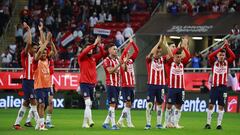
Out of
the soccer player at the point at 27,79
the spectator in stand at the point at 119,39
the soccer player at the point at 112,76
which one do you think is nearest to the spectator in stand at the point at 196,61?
the spectator in stand at the point at 119,39

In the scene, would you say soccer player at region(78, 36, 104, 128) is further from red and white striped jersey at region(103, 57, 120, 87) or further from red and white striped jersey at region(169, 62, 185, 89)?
red and white striped jersey at region(169, 62, 185, 89)

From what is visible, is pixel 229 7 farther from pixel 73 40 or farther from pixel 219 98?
pixel 219 98

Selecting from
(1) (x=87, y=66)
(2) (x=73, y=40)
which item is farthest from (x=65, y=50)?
(1) (x=87, y=66)

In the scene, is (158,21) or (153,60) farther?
(158,21)

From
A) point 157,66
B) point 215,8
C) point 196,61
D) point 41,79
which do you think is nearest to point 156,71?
point 157,66

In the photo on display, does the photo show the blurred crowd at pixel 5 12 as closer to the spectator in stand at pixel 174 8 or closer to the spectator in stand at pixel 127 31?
the spectator in stand at pixel 127 31

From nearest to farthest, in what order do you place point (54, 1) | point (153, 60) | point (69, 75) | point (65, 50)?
point (153, 60) < point (69, 75) < point (65, 50) < point (54, 1)

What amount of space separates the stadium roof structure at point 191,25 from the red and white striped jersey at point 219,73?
21.4m

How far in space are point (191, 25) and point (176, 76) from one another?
2414 centimetres

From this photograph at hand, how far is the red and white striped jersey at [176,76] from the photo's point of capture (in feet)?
98.6

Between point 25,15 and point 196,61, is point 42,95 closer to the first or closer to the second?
point 196,61

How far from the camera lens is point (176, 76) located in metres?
30.2

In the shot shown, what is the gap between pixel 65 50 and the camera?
184 feet

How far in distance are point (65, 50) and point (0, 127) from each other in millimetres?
26679
